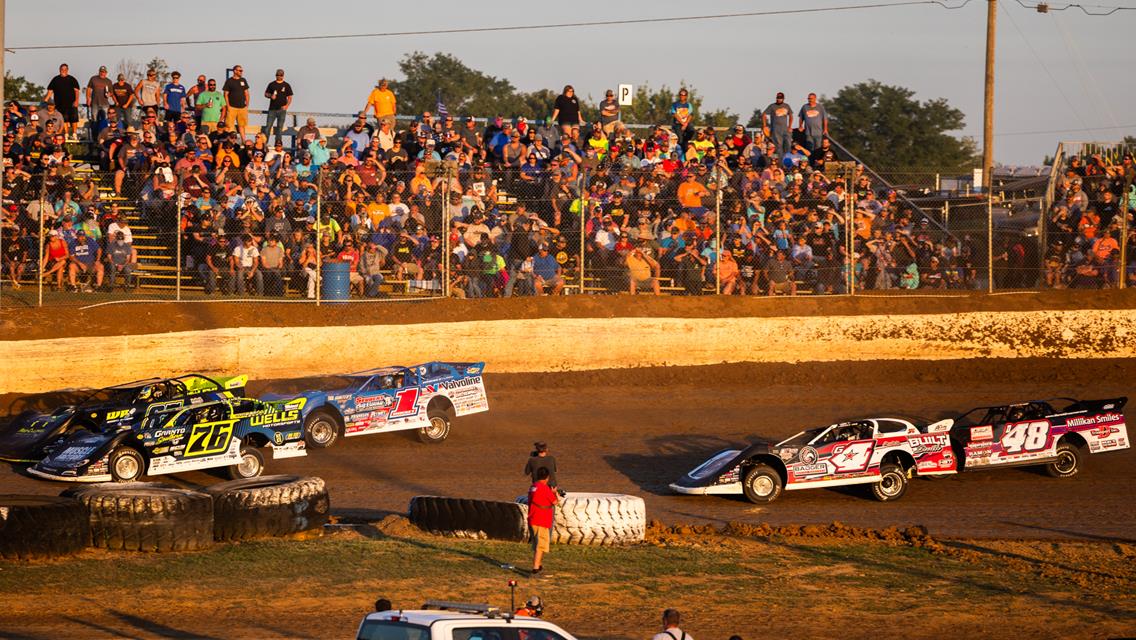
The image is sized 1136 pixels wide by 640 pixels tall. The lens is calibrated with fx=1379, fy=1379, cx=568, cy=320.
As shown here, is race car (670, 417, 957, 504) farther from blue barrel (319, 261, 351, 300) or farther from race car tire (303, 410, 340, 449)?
blue barrel (319, 261, 351, 300)

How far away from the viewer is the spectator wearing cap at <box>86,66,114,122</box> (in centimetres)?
3133

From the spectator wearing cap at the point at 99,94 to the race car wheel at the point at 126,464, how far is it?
48.7ft

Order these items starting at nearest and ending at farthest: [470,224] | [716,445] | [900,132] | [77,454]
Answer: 1. [77,454]
2. [716,445]
3. [470,224]
4. [900,132]

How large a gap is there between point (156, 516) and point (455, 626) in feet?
24.6

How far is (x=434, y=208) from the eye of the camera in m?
26.1

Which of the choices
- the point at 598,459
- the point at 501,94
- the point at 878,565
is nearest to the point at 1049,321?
the point at 598,459

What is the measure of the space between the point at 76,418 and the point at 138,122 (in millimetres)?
14026

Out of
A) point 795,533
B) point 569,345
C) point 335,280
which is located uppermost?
point 335,280

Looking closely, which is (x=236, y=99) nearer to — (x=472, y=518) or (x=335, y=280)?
(x=335, y=280)

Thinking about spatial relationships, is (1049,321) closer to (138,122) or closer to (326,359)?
(326,359)

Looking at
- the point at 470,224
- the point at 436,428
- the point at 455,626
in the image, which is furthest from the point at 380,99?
the point at 455,626

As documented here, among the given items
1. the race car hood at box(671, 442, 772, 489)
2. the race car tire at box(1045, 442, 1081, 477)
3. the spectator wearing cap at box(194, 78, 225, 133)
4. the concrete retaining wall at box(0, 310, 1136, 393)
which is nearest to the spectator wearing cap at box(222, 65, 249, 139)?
the spectator wearing cap at box(194, 78, 225, 133)

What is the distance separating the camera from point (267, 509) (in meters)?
15.6

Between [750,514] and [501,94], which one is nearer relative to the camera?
[750,514]
